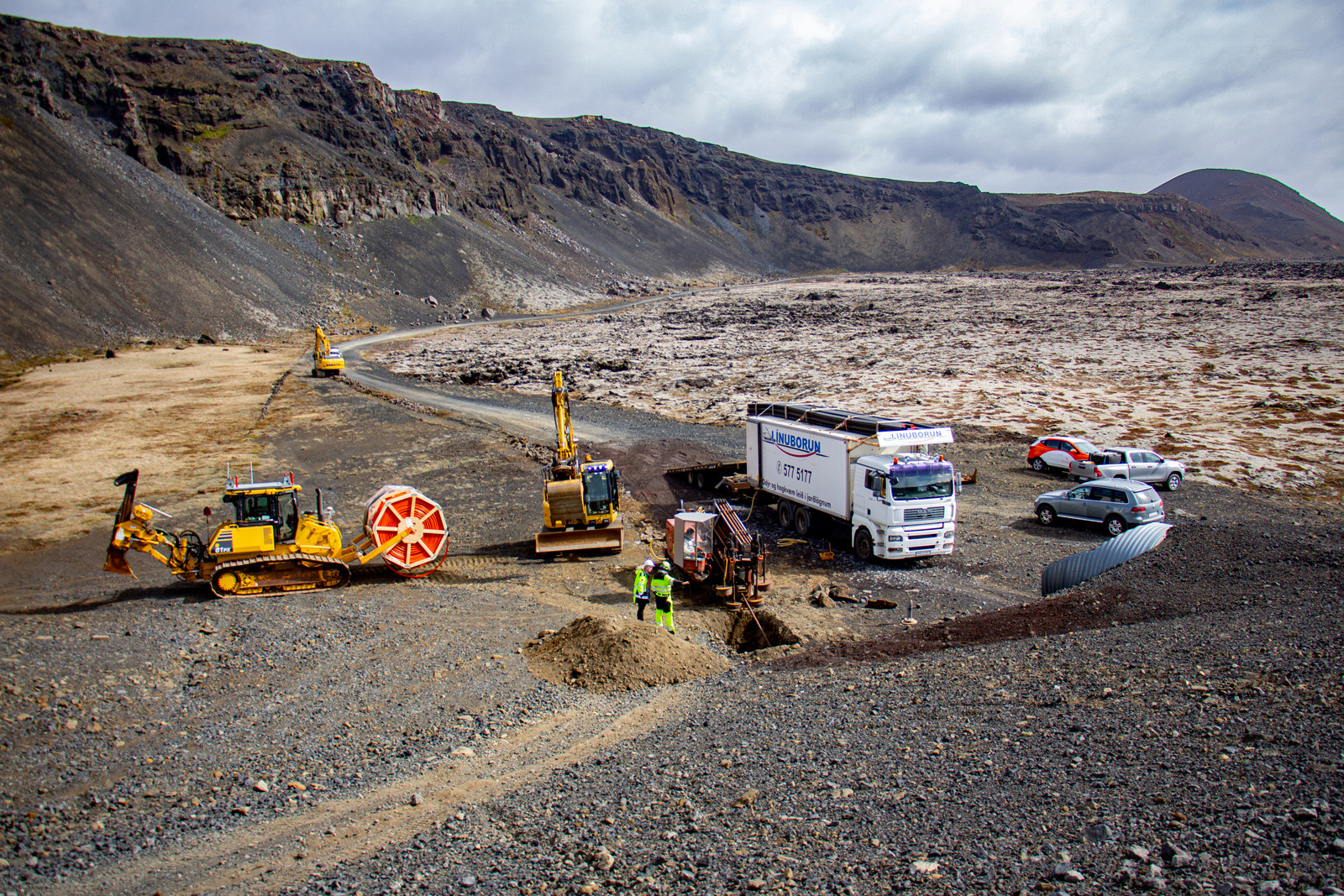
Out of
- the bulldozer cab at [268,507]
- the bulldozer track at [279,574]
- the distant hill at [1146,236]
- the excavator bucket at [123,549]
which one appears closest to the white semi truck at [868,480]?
the bulldozer track at [279,574]

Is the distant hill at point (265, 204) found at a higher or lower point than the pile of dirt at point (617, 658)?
higher

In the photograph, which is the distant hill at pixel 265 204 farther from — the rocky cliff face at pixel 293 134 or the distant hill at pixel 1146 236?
the distant hill at pixel 1146 236

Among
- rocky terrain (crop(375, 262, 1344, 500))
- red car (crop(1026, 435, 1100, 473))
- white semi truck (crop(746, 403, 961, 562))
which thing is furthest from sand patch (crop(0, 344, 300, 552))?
red car (crop(1026, 435, 1100, 473))

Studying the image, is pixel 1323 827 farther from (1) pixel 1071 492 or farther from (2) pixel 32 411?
(2) pixel 32 411

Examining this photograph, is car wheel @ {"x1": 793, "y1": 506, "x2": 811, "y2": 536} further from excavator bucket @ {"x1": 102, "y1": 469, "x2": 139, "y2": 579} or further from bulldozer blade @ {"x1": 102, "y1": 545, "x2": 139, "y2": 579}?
bulldozer blade @ {"x1": 102, "y1": 545, "x2": 139, "y2": 579}

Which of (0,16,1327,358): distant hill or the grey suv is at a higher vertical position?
(0,16,1327,358): distant hill

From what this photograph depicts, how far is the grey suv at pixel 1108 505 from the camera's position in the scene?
20641mm

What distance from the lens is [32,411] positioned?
3622cm

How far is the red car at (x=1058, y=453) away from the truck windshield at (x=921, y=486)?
32.6 ft

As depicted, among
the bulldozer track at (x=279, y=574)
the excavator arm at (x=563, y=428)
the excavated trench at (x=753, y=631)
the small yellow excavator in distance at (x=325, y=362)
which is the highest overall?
the small yellow excavator in distance at (x=325, y=362)

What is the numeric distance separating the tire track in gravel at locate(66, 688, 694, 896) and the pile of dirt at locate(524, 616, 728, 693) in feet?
4.15

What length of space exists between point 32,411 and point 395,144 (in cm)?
8994

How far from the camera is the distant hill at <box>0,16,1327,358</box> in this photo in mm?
60938

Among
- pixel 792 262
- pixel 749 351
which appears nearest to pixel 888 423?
pixel 749 351
